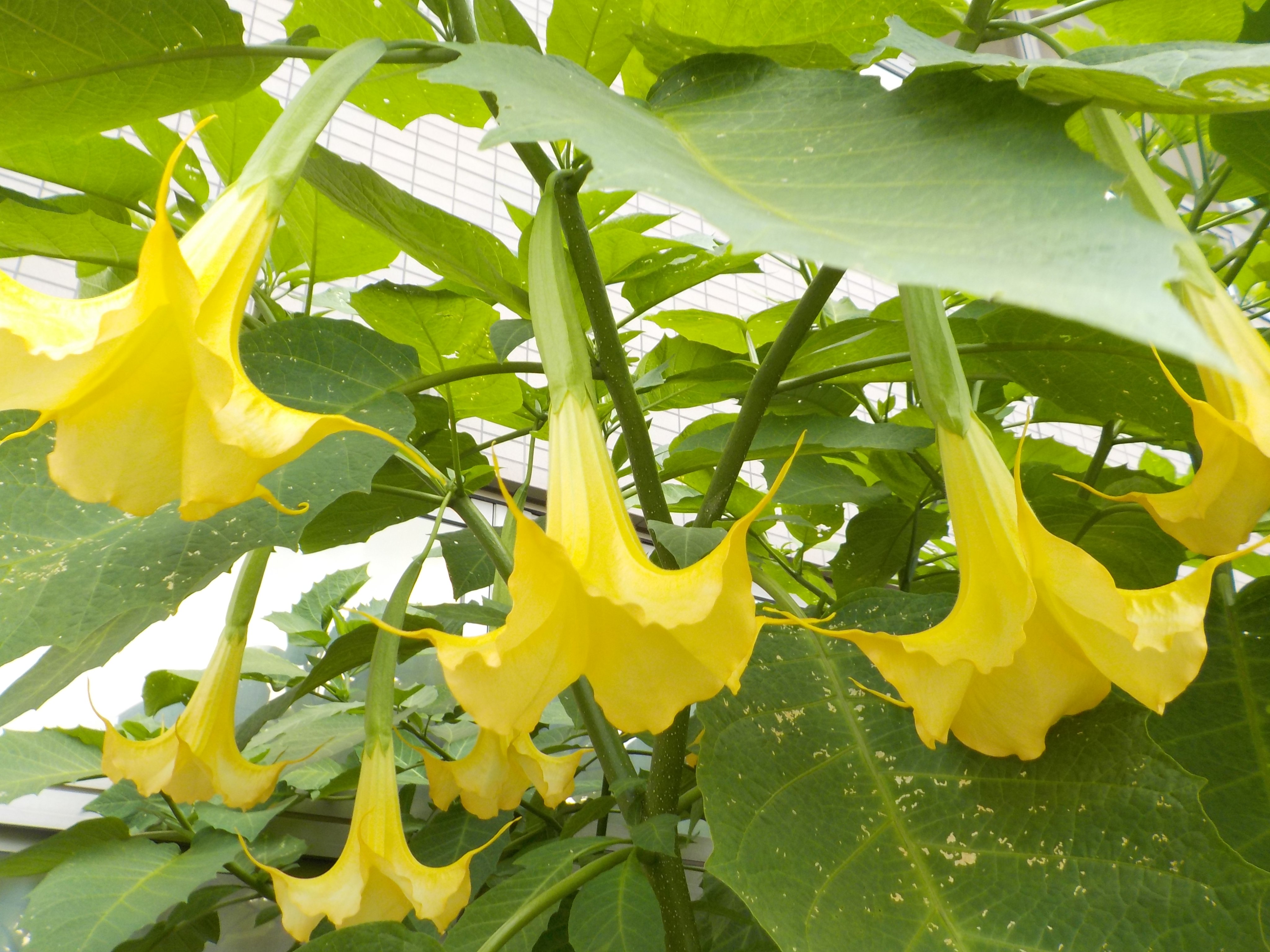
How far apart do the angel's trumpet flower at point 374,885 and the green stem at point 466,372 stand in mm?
222

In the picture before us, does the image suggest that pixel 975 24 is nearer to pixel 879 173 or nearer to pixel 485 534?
pixel 879 173

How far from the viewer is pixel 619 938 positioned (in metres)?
0.43

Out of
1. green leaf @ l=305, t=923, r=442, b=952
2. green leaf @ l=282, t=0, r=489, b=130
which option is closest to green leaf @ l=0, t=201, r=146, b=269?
green leaf @ l=282, t=0, r=489, b=130

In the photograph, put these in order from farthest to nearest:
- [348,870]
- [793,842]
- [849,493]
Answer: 1. [849,493]
2. [348,870]
3. [793,842]

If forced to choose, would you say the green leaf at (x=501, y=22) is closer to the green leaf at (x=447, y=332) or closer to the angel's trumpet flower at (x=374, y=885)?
the green leaf at (x=447, y=332)

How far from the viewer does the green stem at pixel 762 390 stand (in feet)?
1.39

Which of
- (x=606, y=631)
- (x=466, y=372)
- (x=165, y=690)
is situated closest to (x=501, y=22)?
(x=466, y=372)

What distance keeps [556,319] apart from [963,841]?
0.25m

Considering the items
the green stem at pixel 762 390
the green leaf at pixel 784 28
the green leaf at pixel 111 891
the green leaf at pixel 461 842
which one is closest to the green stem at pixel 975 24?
the green leaf at pixel 784 28

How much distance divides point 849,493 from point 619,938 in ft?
1.14

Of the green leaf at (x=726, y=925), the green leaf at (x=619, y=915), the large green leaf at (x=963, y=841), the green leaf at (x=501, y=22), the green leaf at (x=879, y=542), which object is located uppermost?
the green leaf at (x=501, y=22)

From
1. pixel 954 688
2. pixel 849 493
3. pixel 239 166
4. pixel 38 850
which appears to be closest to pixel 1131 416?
pixel 849 493

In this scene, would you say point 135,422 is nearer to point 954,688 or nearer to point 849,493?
point 954,688

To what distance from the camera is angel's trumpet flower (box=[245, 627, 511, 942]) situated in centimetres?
44
